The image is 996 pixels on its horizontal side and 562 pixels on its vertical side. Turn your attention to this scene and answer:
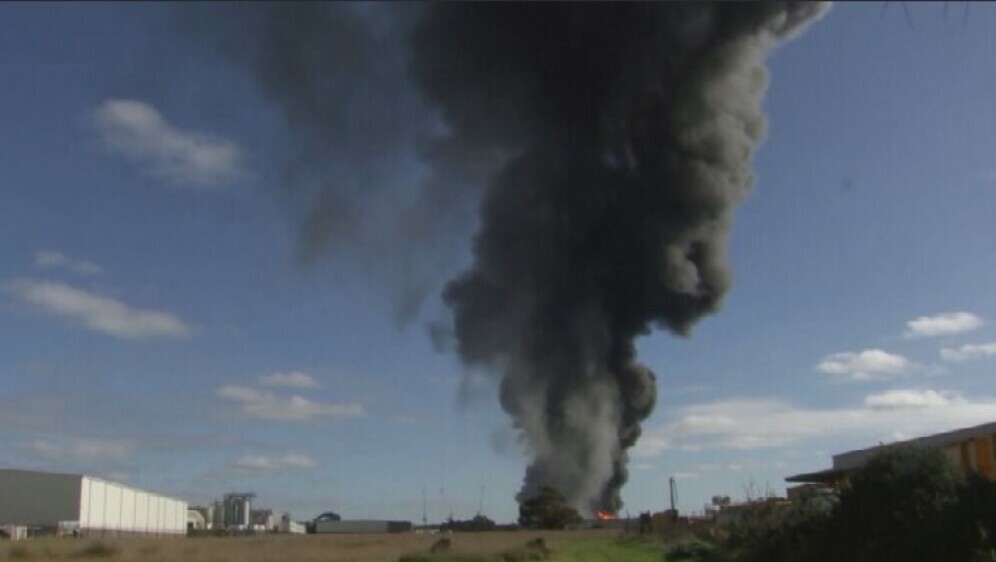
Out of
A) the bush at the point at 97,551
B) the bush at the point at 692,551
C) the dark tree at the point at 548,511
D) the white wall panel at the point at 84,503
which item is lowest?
the bush at the point at 692,551

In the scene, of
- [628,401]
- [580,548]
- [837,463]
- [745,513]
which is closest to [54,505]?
[628,401]

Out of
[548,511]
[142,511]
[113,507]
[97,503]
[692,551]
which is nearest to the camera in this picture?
[692,551]

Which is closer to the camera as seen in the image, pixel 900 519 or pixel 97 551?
pixel 900 519

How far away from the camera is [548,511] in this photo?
7712 cm

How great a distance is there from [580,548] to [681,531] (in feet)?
12.1

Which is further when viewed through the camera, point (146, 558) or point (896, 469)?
point (146, 558)

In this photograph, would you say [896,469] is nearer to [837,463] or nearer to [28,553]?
[837,463]

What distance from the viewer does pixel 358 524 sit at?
4811 inches

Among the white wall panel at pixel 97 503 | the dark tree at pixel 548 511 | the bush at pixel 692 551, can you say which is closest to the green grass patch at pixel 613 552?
the bush at pixel 692 551

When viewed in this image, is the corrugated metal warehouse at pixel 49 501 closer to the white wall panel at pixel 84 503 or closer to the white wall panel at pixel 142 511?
the white wall panel at pixel 84 503

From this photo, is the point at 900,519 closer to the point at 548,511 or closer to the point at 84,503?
the point at 548,511

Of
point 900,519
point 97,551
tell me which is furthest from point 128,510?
point 900,519

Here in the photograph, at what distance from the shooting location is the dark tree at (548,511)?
251 feet

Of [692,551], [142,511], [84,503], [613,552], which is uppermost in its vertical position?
[142,511]
